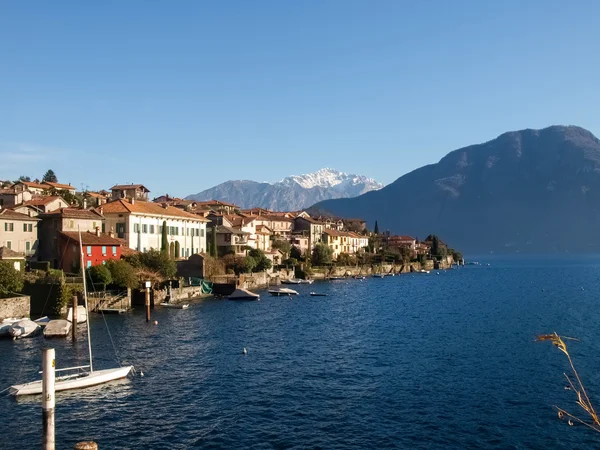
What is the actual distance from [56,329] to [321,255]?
94.1 meters

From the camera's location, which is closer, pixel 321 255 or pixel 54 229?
pixel 54 229

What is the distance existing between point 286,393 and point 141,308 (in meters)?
41.7

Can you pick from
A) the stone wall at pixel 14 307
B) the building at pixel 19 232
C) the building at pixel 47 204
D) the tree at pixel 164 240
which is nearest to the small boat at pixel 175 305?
the stone wall at pixel 14 307

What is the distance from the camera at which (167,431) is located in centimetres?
2634

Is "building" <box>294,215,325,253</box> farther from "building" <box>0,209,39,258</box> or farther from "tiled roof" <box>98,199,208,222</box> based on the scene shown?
"building" <box>0,209,39,258</box>

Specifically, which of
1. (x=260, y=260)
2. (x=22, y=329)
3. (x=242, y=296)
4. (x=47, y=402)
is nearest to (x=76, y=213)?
(x=242, y=296)

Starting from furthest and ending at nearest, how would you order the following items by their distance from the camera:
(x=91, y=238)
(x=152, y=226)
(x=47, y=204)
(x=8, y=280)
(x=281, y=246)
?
(x=281, y=246) → (x=152, y=226) → (x=47, y=204) → (x=91, y=238) → (x=8, y=280)

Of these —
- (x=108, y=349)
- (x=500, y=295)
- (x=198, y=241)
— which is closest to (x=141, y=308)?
(x=108, y=349)

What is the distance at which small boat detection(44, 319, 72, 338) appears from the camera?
159 feet

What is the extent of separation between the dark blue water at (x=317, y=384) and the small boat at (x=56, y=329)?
4.84 feet

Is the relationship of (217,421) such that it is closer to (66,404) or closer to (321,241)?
(66,404)

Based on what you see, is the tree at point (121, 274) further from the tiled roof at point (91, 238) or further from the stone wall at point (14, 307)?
the stone wall at point (14, 307)

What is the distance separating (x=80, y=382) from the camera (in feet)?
109

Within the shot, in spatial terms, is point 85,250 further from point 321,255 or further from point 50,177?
point 50,177
